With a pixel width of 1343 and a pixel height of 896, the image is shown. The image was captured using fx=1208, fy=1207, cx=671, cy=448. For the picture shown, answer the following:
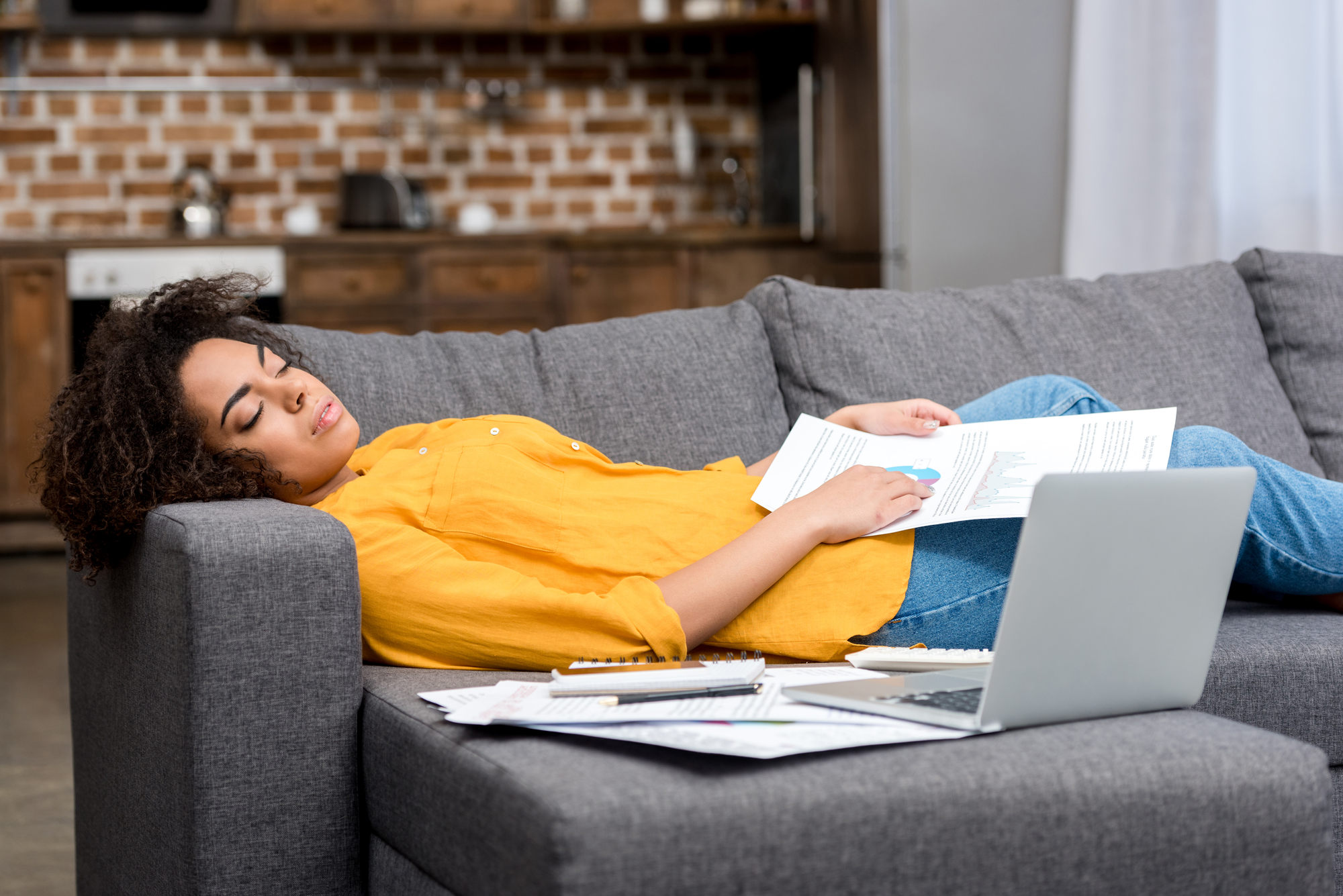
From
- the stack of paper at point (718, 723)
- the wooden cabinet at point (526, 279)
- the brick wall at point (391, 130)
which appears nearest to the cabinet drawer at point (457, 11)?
the brick wall at point (391, 130)

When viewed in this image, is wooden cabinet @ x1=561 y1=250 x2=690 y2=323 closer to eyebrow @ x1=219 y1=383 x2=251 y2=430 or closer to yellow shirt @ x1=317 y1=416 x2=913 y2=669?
yellow shirt @ x1=317 y1=416 x2=913 y2=669

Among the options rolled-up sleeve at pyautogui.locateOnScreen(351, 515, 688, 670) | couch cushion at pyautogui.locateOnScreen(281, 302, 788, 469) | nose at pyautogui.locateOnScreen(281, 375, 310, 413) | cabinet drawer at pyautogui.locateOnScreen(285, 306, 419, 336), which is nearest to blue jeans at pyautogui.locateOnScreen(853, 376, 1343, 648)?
rolled-up sleeve at pyautogui.locateOnScreen(351, 515, 688, 670)

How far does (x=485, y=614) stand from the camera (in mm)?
1141

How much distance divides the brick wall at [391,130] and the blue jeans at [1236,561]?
3736 mm

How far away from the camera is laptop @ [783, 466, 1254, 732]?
2.74 ft

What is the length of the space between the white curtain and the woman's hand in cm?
189

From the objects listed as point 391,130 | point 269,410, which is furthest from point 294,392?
point 391,130

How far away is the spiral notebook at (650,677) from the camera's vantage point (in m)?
0.94

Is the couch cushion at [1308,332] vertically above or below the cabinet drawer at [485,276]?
below

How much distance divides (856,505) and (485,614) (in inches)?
15.7

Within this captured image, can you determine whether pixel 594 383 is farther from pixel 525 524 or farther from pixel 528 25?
pixel 528 25

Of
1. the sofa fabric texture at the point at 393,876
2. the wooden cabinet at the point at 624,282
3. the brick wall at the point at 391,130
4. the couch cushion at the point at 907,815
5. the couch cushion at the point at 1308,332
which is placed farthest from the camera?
the brick wall at the point at 391,130

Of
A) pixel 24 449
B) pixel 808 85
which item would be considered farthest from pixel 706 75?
pixel 24 449

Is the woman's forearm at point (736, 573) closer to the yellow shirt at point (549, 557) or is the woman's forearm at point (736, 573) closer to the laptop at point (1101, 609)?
the yellow shirt at point (549, 557)
